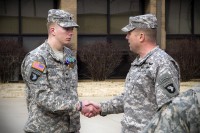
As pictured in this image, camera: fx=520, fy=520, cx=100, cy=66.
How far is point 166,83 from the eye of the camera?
4.07 m

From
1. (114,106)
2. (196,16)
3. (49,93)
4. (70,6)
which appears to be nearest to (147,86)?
(114,106)

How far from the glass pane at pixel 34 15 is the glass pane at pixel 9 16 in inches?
13.0

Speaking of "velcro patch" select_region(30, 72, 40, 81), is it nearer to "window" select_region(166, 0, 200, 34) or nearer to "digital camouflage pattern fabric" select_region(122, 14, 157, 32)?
"digital camouflage pattern fabric" select_region(122, 14, 157, 32)

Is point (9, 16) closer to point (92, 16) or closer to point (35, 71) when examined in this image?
point (92, 16)

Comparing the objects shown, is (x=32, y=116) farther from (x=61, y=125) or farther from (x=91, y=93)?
(x=91, y=93)

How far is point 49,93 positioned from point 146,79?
83cm

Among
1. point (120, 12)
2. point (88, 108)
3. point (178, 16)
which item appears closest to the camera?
point (88, 108)

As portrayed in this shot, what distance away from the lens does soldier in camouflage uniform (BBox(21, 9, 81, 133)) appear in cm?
440

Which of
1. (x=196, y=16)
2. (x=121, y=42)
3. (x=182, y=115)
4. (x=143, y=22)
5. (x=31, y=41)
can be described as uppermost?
(x=143, y=22)

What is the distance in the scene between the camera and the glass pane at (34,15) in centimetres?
2161

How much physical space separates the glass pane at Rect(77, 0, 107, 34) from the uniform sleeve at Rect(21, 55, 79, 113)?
17.7 metres

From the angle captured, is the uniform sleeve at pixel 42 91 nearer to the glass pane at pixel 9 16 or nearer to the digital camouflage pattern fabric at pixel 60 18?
the digital camouflage pattern fabric at pixel 60 18

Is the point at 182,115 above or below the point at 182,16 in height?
above

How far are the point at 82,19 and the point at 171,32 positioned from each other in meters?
4.19
